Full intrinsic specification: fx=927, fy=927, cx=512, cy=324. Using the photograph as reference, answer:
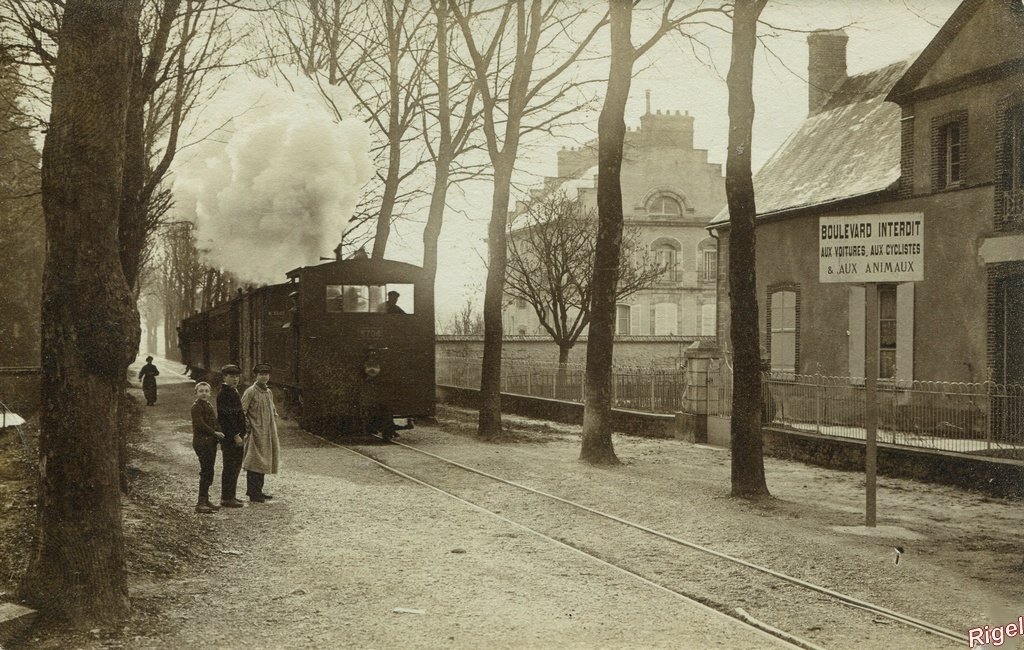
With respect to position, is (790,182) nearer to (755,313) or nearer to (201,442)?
(755,313)

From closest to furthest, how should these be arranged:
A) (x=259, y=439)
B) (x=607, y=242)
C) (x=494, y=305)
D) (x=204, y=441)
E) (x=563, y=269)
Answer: (x=204, y=441), (x=259, y=439), (x=607, y=242), (x=494, y=305), (x=563, y=269)

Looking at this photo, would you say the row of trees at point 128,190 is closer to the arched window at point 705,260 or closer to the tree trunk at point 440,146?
the tree trunk at point 440,146

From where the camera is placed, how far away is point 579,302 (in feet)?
117

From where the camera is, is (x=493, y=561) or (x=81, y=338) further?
(x=493, y=561)

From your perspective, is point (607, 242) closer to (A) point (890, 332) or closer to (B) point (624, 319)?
(A) point (890, 332)

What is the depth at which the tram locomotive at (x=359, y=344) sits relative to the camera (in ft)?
56.6

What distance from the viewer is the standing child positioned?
10109 mm

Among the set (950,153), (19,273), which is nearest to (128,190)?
(950,153)

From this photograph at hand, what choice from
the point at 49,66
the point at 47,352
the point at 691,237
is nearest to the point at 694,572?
the point at 47,352

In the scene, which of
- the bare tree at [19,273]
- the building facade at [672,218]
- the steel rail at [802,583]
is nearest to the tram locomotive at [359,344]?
the steel rail at [802,583]

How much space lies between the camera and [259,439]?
10703 millimetres

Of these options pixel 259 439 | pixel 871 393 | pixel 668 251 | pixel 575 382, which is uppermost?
pixel 668 251

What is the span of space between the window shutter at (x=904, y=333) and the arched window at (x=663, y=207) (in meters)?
34.6

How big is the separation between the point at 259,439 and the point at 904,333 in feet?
43.0
